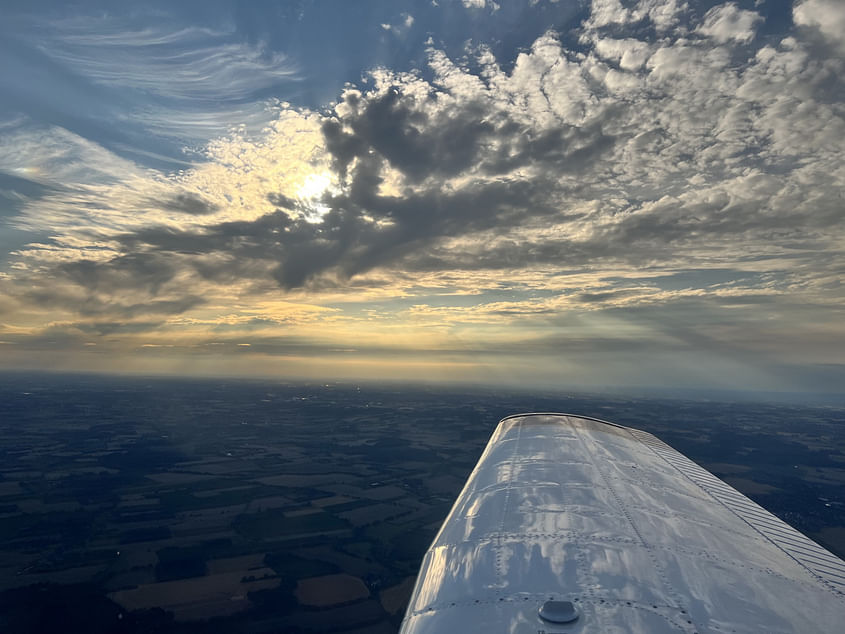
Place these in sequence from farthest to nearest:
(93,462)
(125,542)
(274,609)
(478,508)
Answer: (93,462) → (125,542) → (274,609) → (478,508)

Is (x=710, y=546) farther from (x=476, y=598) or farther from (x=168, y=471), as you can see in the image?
(x=168, y=471)

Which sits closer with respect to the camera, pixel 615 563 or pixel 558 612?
pixel 558 612

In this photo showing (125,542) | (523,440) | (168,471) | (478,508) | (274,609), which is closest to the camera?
(478,508)

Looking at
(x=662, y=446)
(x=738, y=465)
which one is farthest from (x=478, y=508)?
(x=738, y=465)

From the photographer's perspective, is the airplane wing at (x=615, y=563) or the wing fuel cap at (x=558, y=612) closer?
the wing fuel cap at (x=558, y=612)
